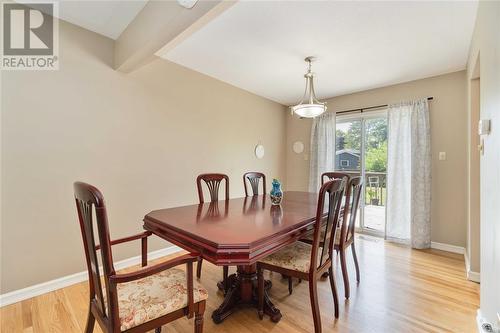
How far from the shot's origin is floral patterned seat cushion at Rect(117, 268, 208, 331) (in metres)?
1.07

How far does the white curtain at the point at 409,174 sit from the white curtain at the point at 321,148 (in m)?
0.94

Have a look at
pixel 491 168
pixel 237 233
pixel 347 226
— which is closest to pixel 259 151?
pixel 347 226

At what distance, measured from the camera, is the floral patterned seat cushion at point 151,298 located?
1.07 metres

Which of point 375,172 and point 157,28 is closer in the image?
point 157,28

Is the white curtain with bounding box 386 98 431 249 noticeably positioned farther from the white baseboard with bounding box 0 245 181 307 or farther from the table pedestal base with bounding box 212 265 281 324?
the white baseboard with bounding box 0 245 181 307

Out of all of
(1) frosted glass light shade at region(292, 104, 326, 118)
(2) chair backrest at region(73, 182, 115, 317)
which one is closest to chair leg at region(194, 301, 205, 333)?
(2) chair backrest at region(73, 182, 115, 317)

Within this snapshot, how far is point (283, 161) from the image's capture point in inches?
196

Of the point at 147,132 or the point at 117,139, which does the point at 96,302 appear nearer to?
the point at 117,139

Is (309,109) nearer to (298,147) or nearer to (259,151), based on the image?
(259,151)

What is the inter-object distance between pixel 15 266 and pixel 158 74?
2330 mm

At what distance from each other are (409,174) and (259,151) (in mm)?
2401

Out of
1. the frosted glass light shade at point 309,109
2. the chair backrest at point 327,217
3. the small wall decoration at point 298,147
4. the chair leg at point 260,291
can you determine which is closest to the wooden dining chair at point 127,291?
the chair leg at point 260,291

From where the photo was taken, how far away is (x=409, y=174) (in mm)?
3416

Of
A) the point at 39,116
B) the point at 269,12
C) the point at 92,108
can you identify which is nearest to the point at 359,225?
the point at 269,12
